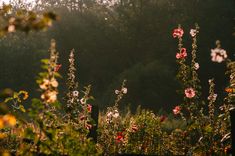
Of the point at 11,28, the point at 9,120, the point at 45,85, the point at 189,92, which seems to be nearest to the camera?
the point at 9,120

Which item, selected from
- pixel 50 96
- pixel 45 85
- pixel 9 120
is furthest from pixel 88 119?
pixel 9 120

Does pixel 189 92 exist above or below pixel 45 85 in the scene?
above

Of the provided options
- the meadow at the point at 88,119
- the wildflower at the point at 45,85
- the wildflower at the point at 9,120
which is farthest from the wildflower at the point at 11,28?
the wildflower at the point at 45,85

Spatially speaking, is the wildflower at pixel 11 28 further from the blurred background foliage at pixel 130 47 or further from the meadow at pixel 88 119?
the blurred background foliage at pixel 130 47

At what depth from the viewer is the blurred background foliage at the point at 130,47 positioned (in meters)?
27.7

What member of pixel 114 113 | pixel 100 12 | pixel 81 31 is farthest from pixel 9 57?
pixel 114 113

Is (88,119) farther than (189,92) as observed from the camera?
No

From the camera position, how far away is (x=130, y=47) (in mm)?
33125

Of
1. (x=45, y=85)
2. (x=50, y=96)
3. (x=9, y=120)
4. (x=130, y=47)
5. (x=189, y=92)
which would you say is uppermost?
(x=130, y=47)

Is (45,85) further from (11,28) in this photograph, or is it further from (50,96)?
(11,28)

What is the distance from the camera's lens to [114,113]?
25.7 ft

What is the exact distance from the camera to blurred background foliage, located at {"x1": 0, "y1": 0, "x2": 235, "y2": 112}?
27656 millimetres

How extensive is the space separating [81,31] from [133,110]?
9.63 metres

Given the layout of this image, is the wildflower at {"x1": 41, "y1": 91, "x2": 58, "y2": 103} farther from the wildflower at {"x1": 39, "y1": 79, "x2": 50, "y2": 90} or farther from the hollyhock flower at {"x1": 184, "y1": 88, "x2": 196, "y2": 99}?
the hollyhock flower at {"x1": 184, "y1": 88, "x2": 196, "y2": 99}
